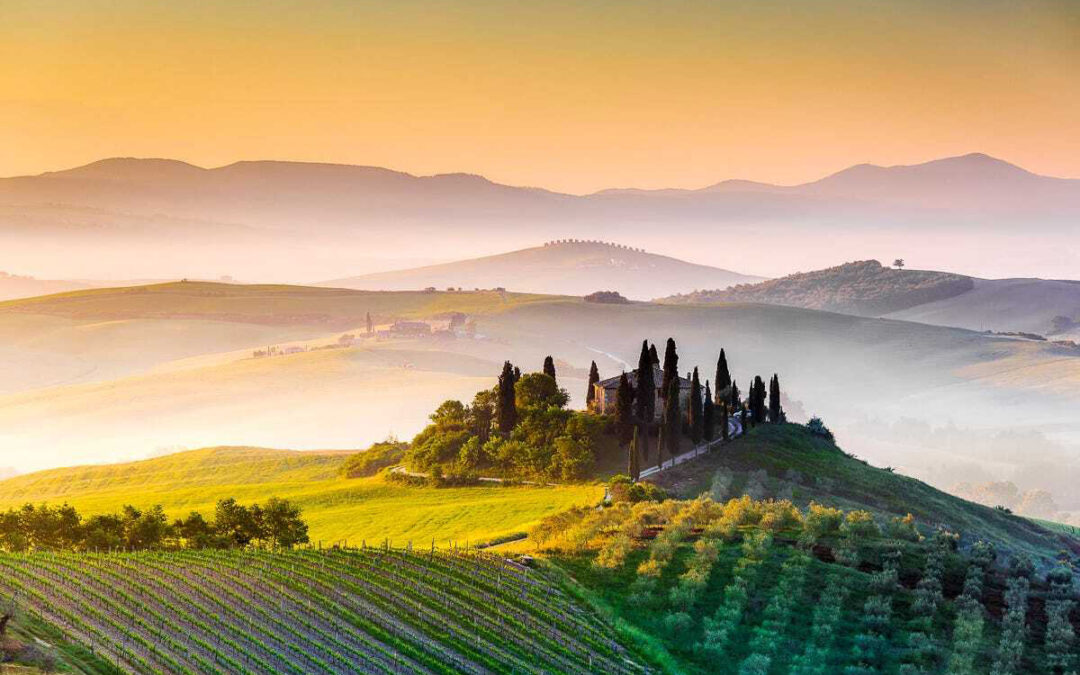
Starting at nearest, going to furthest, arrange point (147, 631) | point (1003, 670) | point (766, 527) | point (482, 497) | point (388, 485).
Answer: point (147, 631) < point (1003, 670) < point (766, 527) < point (482, 497) < point (388, 485)

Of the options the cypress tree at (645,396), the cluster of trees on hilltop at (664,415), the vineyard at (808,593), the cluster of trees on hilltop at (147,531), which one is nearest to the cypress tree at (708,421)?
the cluster of trees on hilltop at (664,415)

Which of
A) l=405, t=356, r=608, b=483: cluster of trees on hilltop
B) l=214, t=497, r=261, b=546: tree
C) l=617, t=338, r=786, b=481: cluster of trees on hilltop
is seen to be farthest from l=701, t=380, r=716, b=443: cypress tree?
l=214, t=497, r=261, b=546: tree

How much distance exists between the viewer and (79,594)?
53.9 metres

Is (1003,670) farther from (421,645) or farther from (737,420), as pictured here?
(737,420)

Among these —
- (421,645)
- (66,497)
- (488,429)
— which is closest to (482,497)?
(488,429)

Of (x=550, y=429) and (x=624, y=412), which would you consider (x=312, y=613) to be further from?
(x=624, y=412)

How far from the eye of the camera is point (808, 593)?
62.8 metres

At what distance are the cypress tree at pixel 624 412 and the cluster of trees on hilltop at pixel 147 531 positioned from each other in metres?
38.2

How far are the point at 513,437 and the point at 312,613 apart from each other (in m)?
56.8

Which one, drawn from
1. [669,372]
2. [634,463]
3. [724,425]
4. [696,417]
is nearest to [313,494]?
[634,463]

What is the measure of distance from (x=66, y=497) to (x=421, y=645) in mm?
94192

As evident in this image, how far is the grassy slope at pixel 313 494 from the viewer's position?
8706 cm

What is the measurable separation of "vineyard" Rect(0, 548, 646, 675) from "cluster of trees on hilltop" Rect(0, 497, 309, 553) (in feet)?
29.7

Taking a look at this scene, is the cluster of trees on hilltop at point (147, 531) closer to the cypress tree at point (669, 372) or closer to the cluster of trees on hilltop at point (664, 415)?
the cluster of trees on hilltop at point (664, 415)
